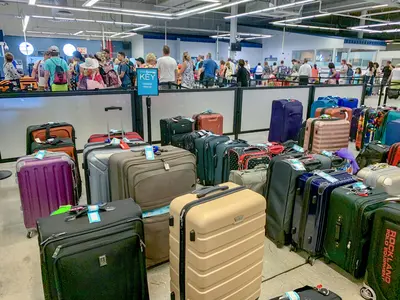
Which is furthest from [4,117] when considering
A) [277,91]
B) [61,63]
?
[277,91]

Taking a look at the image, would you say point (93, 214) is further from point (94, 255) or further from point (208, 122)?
point (208, 122)

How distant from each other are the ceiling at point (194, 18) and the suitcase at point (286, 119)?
5.51m

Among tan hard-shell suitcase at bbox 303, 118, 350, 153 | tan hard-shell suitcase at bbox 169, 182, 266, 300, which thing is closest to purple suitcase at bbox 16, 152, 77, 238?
tan hard-shell suitcase at bbox 169, 182, 266, 300

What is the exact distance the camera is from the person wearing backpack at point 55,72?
15.4 ft

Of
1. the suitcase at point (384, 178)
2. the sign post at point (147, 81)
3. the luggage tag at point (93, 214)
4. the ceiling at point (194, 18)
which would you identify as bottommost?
the suitcase at point (384, 178)

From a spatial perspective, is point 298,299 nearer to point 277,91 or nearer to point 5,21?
point 277,91

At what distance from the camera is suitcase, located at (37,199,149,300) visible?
1254mm

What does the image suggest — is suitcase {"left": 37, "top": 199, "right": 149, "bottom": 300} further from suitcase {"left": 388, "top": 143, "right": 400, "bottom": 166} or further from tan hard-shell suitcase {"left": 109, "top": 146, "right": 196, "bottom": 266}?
suitcase {"left": 388, "top": 143, "right": 400, "bottom": 166}

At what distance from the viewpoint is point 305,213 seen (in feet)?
6.57

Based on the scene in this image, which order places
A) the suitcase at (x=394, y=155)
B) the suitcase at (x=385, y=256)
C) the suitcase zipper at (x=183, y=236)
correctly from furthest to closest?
the suitcase at (x=394, y=155) → the suitcase at (x=385, y=256) → the suitcase zipper at (x=183, y=236)

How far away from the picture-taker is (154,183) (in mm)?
1807

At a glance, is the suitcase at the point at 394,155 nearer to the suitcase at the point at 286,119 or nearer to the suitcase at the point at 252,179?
the suitcase at the point at 252,179

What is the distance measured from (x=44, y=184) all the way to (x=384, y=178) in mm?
2497

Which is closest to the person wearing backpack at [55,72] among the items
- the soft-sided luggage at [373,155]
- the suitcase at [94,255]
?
the suitcase at [94,255]
